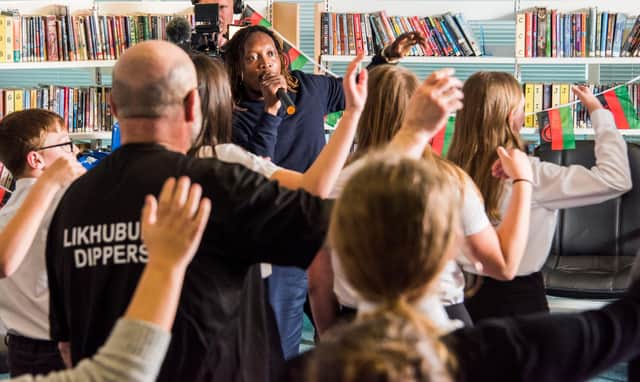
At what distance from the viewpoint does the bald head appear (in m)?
1.46

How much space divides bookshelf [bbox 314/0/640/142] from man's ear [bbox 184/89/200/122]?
11.6 ft

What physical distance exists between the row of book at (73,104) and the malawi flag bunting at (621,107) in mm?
2613

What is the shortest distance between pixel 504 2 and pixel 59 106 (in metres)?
2.63

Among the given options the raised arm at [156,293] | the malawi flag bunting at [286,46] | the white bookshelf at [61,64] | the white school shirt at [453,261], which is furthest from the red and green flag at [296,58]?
the raised arm at [156,293]

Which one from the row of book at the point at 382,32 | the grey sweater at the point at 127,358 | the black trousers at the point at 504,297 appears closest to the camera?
the grey sweater at the point at 127,358

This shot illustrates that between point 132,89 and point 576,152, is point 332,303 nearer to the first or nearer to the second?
point 132,89

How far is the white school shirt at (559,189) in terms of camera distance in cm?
240

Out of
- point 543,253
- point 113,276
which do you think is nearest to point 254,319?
point 113,276

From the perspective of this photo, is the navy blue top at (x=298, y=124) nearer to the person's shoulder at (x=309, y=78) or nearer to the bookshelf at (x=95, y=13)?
the person's shoulder at (x=309, y=78)

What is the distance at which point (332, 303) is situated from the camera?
7.77 feet

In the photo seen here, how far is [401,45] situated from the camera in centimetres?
274

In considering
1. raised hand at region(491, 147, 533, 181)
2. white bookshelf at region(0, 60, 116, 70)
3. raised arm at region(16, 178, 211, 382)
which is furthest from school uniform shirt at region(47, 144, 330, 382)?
white bookshelf at region(0, 60, 116, 70)

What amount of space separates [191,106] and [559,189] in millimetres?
1253

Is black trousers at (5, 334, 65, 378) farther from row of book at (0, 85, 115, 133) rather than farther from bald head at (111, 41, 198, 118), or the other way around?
row of book at (0, 85, 115, 133)
